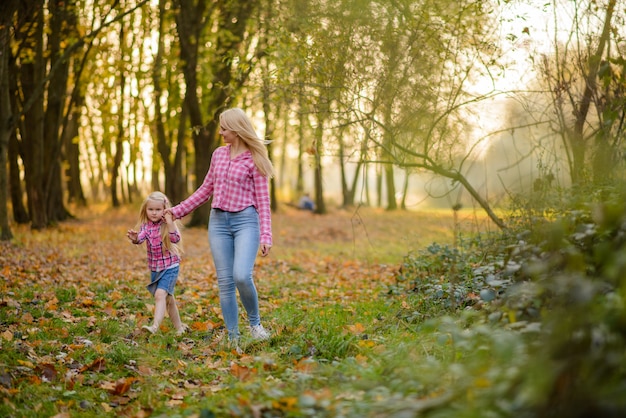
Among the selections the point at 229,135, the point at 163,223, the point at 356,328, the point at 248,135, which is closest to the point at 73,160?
the point at 163,223

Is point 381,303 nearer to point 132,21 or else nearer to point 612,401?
point 612,401

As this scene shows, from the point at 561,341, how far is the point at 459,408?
59 centimetres

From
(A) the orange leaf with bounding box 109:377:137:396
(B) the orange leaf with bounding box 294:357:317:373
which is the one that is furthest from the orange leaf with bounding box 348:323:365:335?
(A) the orange leaf with bounding box 109:377:137:396

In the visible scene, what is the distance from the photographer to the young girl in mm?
7051

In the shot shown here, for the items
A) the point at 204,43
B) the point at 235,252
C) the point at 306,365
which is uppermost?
the point at 204,43

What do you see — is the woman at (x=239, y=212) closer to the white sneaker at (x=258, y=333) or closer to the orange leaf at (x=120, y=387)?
the white sneaker at (x=258, y=333)

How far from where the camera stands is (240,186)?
6.30 metres

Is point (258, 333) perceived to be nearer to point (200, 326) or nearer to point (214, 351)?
point (214, 351)

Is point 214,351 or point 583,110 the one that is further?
point 583,110

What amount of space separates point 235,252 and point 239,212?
15.1 inches

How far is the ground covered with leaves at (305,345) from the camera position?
348 cm

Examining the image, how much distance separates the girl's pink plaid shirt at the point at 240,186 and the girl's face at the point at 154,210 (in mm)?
866

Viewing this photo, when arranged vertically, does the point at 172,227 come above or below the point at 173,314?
above

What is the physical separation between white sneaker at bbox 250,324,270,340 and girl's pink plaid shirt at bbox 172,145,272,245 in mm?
850
